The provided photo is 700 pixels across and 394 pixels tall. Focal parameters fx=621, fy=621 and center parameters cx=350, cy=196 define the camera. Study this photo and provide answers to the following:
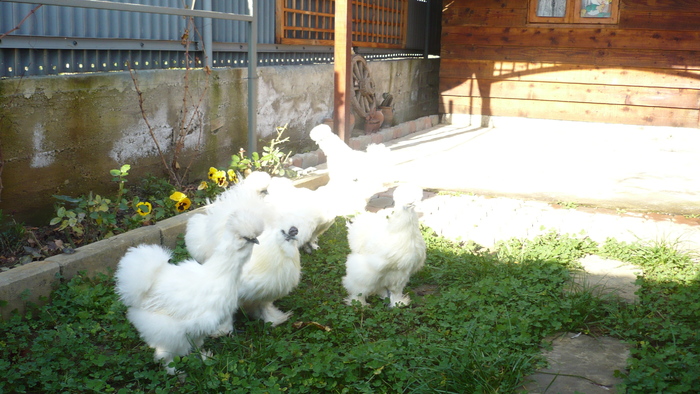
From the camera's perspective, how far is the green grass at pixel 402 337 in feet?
10.1

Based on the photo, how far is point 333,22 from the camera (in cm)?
1031

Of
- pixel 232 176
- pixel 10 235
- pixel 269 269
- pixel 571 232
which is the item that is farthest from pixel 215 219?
pixel 571 232

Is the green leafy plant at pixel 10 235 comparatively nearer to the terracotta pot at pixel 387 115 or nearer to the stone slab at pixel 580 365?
the stone slab at pixel 580 365

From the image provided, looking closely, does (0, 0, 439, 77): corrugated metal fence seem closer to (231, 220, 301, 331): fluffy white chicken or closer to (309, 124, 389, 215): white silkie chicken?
(309, 124, 389, 215): white silkie chicken

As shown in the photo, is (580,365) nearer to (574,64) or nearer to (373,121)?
(373,121)

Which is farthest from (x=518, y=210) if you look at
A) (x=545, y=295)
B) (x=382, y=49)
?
(x=382, y=49)

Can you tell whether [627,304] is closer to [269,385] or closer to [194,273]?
[269,385]

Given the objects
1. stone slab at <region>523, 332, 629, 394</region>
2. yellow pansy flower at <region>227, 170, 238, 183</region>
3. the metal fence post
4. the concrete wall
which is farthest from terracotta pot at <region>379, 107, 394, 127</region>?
stone slab at <region>523, 332, 629, 394</region>

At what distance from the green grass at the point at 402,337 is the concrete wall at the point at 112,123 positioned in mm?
1386

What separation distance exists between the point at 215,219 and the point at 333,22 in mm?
7326

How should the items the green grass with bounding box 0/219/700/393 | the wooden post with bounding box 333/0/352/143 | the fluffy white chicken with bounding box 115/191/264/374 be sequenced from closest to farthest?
the green grass with bounding box 0/219/700/393, the fluffy white chicken with bounding box 115/191/264/374, the wooden post with bounding box 333/0/352/143

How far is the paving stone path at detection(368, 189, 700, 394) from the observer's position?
10.6 feet

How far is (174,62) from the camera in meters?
6.69

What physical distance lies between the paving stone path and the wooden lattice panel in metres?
3.21
